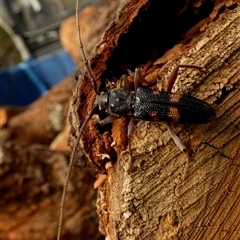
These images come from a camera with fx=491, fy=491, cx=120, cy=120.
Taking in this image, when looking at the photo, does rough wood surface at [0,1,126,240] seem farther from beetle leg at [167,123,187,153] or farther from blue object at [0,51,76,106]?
blue object at [0,51,76,106]

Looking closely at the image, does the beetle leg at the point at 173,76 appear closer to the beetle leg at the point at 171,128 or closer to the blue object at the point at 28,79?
the beetle leg at the point at 171,128

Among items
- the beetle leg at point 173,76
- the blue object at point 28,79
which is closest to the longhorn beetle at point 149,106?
the beetle leg at point 173,76

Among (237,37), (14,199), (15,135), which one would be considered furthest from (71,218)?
(237,37)

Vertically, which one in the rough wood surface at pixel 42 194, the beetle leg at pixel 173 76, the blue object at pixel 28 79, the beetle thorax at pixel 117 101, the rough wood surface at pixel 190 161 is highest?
the blue object at pixel 28 79

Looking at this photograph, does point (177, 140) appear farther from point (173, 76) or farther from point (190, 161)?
point (173, 76)

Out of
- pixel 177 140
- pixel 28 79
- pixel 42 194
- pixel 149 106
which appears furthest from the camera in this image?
pixel 28 79

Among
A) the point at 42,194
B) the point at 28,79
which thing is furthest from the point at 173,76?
the point at 28,79

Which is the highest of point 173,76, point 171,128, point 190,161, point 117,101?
point 117,101
